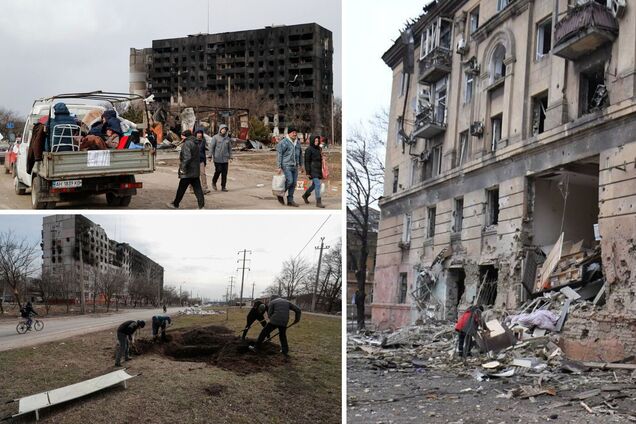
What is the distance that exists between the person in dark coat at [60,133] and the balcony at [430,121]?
9.25m

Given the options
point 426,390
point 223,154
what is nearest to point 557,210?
point 426,390

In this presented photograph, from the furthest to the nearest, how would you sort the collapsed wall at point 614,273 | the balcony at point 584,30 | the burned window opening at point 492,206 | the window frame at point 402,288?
the window frame at point 402,288, the burned window opening at point 492,206, the balcony at point 584,30, the collapsed wall at point 614,273

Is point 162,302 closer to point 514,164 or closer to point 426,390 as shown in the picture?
point 426,390

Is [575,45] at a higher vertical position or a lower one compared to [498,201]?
higher

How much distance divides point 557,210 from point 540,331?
232 centimetres

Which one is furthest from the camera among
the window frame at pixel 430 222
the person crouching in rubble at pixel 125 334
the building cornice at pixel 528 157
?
the window frame at pixel 430 222

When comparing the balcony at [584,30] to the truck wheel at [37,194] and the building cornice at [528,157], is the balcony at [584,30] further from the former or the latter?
the truck wheel at [37,194]

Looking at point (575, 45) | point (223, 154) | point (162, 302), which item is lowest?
point (162, 302)

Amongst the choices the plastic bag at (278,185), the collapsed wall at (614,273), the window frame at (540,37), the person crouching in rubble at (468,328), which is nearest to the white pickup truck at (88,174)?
the plastic bag at (278,185)

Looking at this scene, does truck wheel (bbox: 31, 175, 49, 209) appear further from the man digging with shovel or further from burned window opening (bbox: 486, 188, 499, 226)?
burned window opening (bbox: 486, 188, 499, 226)

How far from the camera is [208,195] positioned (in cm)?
517

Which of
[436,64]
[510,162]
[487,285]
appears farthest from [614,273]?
[436,64]

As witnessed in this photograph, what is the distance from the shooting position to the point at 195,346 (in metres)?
5.07

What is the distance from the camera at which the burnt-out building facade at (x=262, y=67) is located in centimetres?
535
